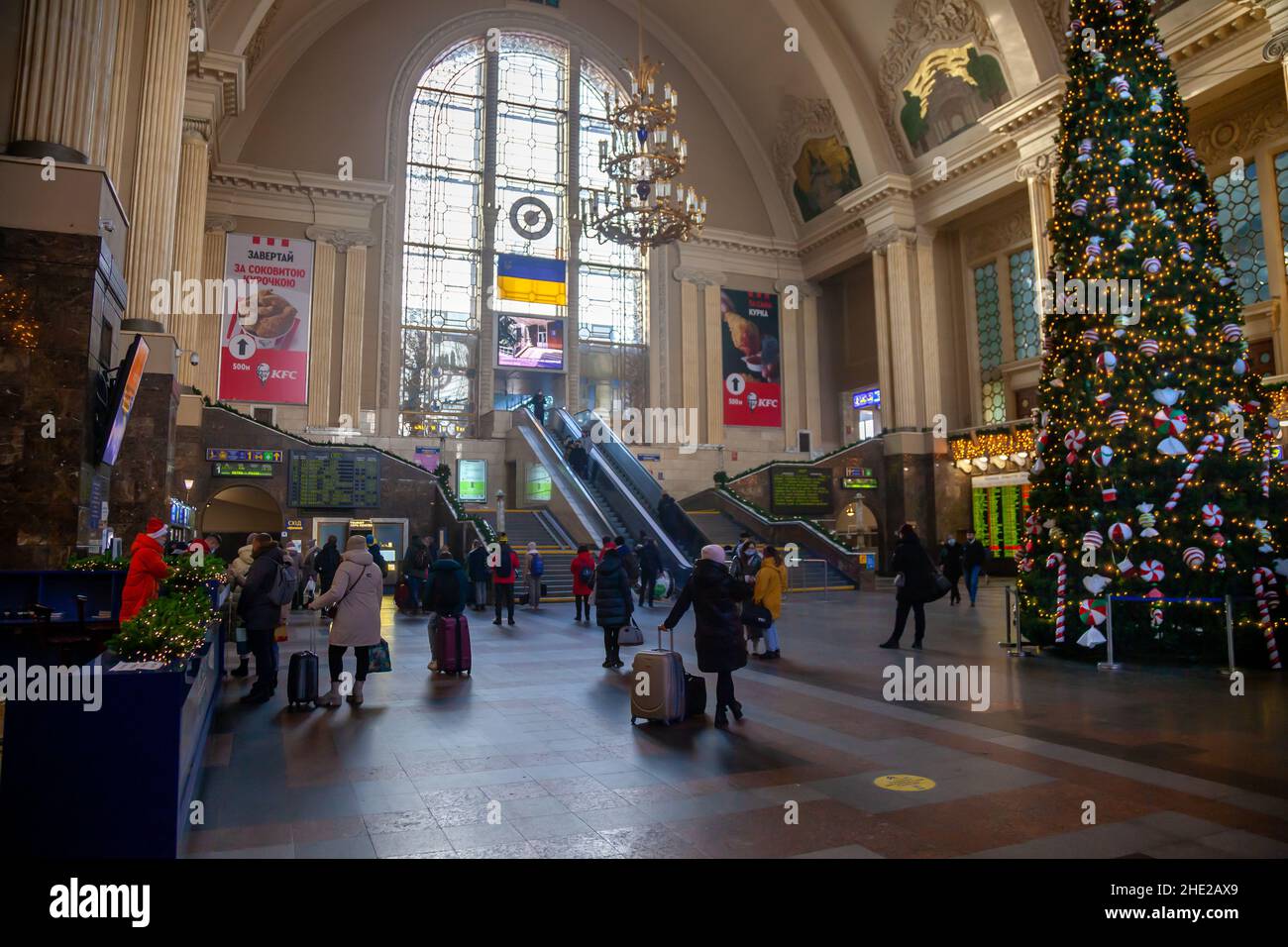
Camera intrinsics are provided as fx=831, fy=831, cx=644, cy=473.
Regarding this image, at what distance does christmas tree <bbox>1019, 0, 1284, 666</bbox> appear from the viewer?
8055 millimetres

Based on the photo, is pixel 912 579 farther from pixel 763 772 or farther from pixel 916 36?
pixel 916 36

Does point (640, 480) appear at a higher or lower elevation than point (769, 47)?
lower

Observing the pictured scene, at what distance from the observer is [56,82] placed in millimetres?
8133

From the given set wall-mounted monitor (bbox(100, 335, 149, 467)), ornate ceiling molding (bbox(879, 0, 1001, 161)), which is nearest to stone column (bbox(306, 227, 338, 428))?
wall-mounted monitor (bbox(100, 335, 149, 467))

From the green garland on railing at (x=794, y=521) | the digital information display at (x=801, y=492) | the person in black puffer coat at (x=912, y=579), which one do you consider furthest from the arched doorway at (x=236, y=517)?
the person in black puffer coat at (x=912, y=579)

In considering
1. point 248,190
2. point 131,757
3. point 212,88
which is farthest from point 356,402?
point 131,757

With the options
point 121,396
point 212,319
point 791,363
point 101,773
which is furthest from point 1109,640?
point 791,363

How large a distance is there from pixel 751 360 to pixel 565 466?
11727mm

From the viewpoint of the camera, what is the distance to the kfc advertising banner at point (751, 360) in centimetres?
2992

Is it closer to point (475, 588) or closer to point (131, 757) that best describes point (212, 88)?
point (475, 588)

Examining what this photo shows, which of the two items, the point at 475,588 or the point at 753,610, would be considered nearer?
the point at 753,610

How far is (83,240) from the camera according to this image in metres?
7.74
